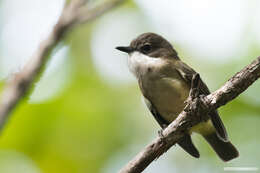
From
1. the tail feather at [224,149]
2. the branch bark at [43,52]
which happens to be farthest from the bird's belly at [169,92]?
the branch bark at [43,52]

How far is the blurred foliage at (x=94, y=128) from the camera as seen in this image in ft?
22.5

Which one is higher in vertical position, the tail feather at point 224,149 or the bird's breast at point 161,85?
the bird's breast at point 161,85

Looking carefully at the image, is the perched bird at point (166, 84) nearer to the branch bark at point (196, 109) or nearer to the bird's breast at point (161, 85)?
the bird's breast at point (161, 85)

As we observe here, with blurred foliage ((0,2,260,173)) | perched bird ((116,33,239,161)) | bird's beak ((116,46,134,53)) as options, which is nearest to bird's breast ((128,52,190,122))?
perched bird ((116,33,239,161))

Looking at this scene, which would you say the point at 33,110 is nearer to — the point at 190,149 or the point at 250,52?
the point at 190,149

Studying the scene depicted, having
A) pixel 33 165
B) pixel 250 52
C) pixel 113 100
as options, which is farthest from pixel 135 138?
pixel 250 52

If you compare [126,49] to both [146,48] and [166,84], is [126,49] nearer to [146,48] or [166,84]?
[146,48]

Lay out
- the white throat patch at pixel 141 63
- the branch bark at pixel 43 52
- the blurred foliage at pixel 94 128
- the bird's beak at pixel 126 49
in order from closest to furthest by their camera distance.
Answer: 1. the branch bark at pixel 43 52
2. the white throat patch at pixel 141 63
3. the bird's beak at pixel 126 49
4. the blurred foliage at pixel 94 128

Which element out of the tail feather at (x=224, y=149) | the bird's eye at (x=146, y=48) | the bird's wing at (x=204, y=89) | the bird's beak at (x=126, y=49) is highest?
the bird's beak at (x=126, y=49)

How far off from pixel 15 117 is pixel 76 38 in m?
2.07

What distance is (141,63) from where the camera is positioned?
5.67 m

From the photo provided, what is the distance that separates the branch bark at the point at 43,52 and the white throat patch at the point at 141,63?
231 cm

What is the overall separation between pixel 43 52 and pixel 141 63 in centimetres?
283

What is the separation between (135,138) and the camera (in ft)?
25.6
